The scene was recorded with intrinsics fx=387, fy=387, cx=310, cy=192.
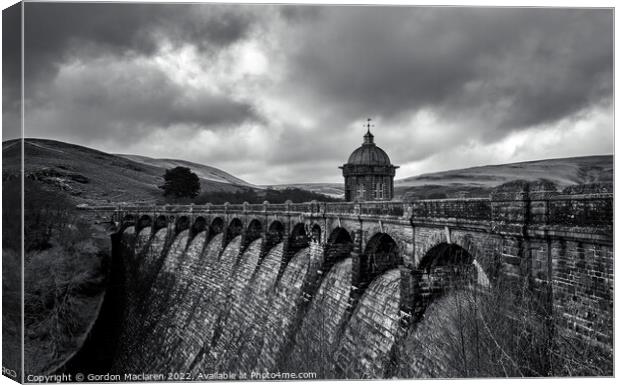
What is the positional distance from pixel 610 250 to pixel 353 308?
11.7m

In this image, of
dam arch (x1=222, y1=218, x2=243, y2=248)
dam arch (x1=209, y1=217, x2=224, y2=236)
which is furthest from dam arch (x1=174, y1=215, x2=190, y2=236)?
dam arch (x1=222, y1=218, x2=243, y2=248)

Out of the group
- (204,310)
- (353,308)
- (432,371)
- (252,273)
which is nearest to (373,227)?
(353,308)

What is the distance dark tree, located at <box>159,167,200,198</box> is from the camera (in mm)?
54094

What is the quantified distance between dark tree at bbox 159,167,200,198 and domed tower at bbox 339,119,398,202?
20987 millimetres

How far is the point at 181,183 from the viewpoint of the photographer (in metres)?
57.5

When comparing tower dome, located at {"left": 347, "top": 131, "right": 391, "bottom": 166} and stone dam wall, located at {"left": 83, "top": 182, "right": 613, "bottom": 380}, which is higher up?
tower dome, located at {"left": 347, "top": 131, "right": 391, "bottom": 166}

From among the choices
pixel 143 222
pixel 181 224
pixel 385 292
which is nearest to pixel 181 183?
pixel 143 222

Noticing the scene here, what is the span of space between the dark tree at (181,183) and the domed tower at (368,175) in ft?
68.9

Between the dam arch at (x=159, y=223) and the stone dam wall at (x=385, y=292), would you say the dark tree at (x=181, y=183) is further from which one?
the stone dam wall at (x=385, y=292)

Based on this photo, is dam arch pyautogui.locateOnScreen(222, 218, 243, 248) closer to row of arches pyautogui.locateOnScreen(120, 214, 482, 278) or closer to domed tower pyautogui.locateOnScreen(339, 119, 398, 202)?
row of arches pyautogui.locateOnScreen(120, 214, 482, 278)

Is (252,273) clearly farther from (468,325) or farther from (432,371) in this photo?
(468,325)

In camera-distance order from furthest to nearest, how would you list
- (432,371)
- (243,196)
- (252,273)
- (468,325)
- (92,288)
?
(243,196), (92,288), (252,273), (432,371), (468,325)

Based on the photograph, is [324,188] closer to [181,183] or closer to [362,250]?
[181,183]

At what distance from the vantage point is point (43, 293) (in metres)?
23.0
